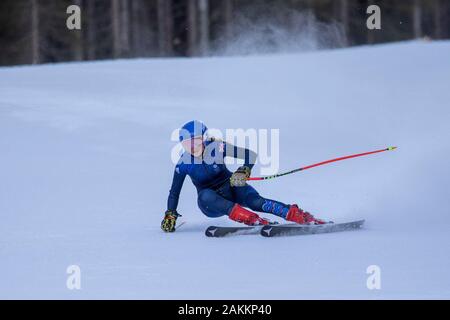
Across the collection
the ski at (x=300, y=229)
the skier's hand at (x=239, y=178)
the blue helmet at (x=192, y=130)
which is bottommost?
the ski at (x=300, y=229)

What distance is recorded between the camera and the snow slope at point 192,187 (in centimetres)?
502

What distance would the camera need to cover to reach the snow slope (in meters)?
5.02

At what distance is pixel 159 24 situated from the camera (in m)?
30.4

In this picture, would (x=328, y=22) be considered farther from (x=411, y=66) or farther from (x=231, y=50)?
(x=411, y=66)

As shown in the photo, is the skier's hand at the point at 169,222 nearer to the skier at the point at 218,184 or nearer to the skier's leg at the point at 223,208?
the skier at the point at 218,184

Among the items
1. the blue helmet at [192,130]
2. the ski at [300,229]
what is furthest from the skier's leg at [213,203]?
the blue helmet at [192,130]

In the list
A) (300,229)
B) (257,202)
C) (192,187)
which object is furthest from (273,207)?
(192,187)

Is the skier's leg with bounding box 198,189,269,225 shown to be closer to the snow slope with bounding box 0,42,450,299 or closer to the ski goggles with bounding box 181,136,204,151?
the snow slope with bounding box 0,42,450,299

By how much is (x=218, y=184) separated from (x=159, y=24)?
24.3 meters

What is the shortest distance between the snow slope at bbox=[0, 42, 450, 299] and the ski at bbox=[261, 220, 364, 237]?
105 millimetres

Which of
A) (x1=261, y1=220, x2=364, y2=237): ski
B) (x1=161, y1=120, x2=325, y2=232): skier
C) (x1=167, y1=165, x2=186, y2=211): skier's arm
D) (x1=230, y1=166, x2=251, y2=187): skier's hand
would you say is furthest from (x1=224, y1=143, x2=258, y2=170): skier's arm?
(x1=261, y1=220, x2=364, y2=237): ski

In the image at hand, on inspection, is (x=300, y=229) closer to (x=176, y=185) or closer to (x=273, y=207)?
(x=273, y=207)
